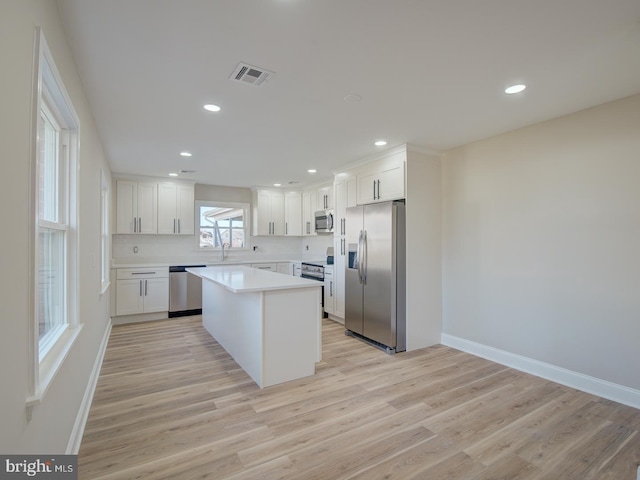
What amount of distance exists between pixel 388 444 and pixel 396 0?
105 inches

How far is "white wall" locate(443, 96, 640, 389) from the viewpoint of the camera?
2.67 metres

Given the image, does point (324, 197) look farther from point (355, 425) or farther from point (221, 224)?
point (355, 425)

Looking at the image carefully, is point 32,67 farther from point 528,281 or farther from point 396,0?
point 528,281

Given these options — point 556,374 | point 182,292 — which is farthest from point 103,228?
point 556,374

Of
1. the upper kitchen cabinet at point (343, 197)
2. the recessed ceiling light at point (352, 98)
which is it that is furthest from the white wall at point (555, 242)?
the recessed ceiling light at point (352, 98)

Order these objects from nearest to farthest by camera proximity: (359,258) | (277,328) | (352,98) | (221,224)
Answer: (352,98)
(277,328)
(359,258)
(221,224)

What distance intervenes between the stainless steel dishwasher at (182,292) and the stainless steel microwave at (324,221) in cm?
250

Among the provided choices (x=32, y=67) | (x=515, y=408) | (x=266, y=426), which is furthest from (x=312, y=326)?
(x=32, y=67)

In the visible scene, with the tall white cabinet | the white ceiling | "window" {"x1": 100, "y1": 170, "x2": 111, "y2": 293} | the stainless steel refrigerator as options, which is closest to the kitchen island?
the stainless steel refrigerator

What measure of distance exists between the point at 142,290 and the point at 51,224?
4.13 metres

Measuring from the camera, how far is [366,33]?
1834 mm

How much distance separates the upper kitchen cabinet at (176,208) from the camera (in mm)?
5895

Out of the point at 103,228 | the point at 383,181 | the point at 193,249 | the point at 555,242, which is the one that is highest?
the point at 383,181

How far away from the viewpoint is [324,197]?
6273 millimetres
